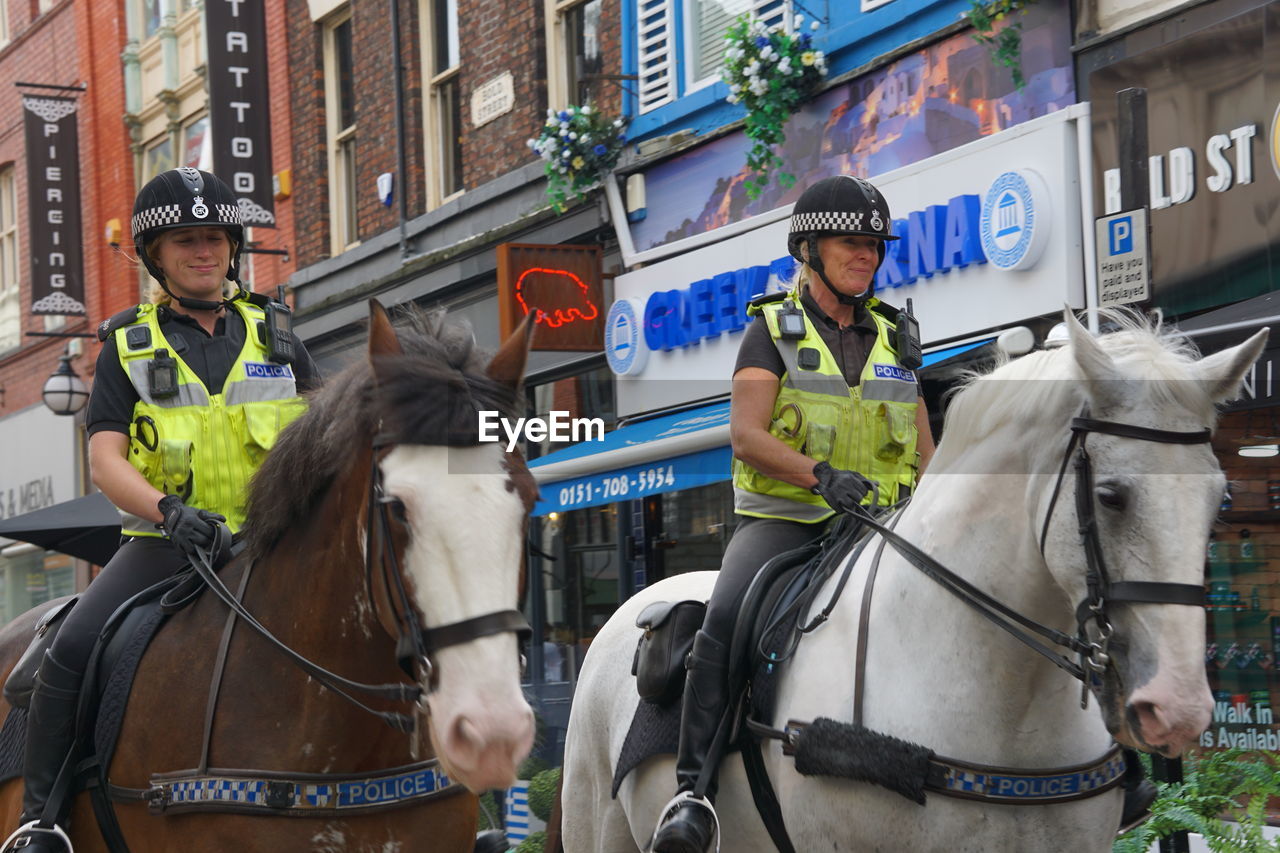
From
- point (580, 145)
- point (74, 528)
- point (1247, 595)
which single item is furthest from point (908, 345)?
point (74, 528)

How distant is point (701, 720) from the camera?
4863 millimetres

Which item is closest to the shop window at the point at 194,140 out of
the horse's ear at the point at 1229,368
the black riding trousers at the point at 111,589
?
the black riding trousers at the point at 111,589

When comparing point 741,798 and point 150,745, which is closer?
point 150,745

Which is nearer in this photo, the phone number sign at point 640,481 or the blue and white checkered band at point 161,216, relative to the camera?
the blue and white checkered band at point 161,216

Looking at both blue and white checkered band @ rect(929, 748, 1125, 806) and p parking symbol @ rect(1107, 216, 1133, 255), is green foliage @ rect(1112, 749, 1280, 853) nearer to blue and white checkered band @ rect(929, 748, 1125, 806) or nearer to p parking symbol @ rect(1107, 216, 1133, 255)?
blue and white checkered band @ rect(929, 748, 1125, 806)

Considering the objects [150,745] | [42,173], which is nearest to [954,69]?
[150,745]

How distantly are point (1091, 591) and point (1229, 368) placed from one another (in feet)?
2.13

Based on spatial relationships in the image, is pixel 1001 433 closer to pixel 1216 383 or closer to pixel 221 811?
pixel 1216 383

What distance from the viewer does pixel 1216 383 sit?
3.81 meters

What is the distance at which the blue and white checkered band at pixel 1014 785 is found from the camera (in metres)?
4.07

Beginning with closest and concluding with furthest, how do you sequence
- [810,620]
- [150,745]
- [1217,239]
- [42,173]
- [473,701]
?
[473,701], [150,745], [810,620], [1217,239], [42,173]

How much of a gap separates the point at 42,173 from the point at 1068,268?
18.2 m

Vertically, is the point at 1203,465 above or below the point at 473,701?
above

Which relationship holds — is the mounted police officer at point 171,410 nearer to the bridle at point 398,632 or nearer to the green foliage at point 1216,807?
the bridle at point 398,632
